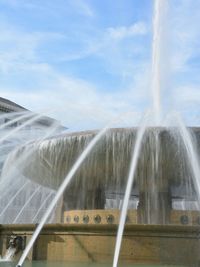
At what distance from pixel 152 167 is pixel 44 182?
4.67 metres

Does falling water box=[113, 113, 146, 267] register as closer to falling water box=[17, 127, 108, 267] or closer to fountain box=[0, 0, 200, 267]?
fountain box=[0, 0, 200, 267]

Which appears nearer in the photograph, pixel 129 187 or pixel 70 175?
pixel 129 187

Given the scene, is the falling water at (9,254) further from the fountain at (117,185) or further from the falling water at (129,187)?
the falling water at (129,187)

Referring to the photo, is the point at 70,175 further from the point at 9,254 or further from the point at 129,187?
the point at 9,254

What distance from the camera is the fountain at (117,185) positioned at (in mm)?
9109

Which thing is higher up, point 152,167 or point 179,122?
point 179,122

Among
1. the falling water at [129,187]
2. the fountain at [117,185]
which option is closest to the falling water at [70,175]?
the fountain at [117,185]

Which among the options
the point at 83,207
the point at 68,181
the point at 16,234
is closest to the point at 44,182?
the point at 83,207

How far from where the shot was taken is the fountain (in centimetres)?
911

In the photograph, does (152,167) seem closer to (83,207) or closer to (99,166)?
(99,166)

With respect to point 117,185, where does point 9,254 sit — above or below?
below

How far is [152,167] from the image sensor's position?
1091 cm

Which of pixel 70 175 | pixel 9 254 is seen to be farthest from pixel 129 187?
pixel 9 254

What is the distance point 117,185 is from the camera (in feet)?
42.5
